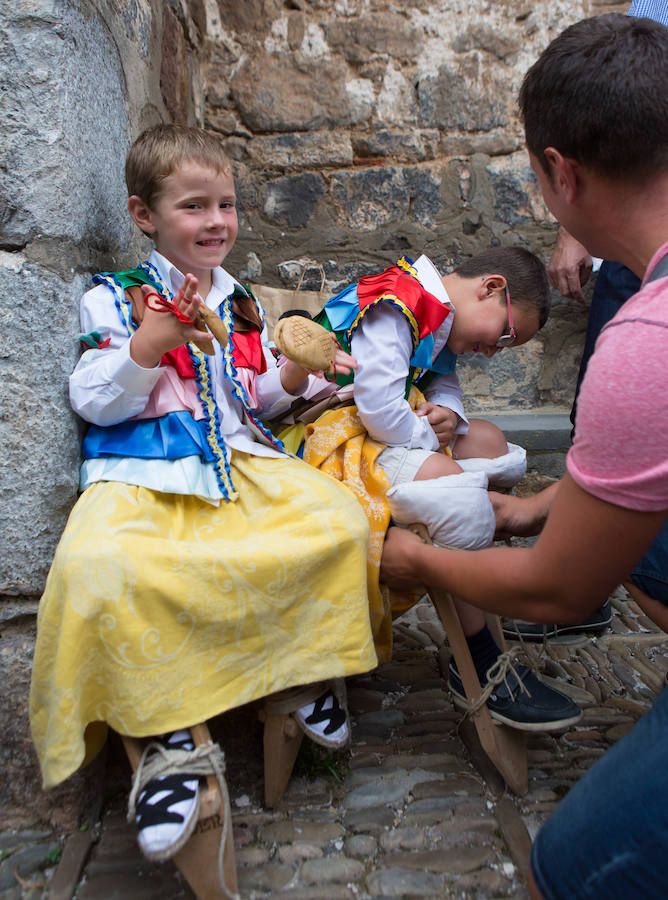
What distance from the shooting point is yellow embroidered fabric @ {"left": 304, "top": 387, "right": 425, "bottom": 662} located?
1.59 m

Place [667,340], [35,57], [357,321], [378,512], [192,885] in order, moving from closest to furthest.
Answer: [667,340] < [192,885] < [35,57] < [378,512] < [357,321]

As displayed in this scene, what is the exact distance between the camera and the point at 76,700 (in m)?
1.22

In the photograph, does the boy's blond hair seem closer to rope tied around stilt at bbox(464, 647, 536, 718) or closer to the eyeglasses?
the eyeglasses

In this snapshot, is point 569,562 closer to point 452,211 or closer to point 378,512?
point 378,512

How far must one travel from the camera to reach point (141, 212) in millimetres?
1637

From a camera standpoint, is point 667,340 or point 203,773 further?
point 203,773

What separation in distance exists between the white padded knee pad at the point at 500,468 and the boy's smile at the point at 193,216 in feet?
2.81

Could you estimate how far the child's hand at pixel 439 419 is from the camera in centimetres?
192

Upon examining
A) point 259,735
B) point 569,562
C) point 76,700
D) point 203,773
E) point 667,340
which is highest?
point 667,340

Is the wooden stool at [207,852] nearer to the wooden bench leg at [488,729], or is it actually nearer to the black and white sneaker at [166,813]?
the black and white sneaker at [166,813]

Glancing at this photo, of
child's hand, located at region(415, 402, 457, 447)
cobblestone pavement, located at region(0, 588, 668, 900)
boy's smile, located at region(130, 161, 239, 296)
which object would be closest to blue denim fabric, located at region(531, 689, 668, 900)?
cobblestone pavement, located at region(0, 588, 668, 900)

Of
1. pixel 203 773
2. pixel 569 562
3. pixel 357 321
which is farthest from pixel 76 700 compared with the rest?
pixel 357 321

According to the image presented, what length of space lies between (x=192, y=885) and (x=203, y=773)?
195 mm

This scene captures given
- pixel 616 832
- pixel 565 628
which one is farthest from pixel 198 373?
pixel 565 628
